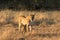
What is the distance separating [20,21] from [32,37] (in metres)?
1.64

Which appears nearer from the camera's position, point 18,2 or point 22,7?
point 22,7

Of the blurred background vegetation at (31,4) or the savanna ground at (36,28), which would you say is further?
the blurred background vegetation at (31,4)

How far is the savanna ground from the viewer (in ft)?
34.9

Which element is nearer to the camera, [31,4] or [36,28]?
[36,28]

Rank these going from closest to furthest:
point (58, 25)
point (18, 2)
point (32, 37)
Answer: point (32, 37)
point (58, 25)
point (18, 2)

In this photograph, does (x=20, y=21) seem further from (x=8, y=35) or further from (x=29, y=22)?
(x=8, y=35)

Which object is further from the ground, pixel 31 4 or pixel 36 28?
pixel 31 4

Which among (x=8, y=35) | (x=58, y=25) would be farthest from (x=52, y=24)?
(x=8, y=35)

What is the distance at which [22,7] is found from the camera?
19484mm

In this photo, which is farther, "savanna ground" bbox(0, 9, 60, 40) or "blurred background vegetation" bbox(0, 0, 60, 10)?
"blurred background vegetation" bbox(0, 0, 60, 10)

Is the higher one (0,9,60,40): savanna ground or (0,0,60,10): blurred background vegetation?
(0,0,60,10): blurred background vegetation

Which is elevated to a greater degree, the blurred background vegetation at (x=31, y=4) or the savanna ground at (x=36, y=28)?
the blurred background vegetation at (x=31, y=4)

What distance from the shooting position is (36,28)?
12.3 meters

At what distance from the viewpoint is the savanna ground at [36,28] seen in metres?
10.6
